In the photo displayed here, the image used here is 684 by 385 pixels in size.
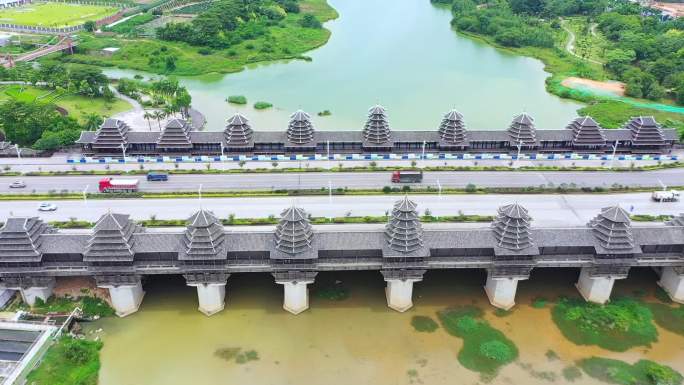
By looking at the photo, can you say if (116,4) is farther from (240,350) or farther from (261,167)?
(240,350)

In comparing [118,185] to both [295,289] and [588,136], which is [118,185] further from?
[588,136]

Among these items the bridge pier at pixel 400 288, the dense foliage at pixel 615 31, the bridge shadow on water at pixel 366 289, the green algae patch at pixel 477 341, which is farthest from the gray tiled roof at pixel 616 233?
the dense foliage at pixel 615 31

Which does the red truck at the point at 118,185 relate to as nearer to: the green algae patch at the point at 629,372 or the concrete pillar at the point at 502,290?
the concrete pillar at the point at 502,290

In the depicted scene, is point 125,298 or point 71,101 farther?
point 71,101

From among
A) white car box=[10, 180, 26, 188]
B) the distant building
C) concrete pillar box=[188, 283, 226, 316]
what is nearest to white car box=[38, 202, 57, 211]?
white car box=[10, 180, 26, 188]

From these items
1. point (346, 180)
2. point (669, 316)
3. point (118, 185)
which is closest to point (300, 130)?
point (346, 180)

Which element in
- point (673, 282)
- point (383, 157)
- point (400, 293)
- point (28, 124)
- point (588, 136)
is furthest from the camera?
point (28, 124)

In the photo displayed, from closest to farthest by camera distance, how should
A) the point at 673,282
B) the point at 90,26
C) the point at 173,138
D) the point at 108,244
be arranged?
the point at 108,244 < the point at 673,282 < the point at 173,138 < the point at 90,26
